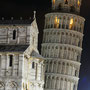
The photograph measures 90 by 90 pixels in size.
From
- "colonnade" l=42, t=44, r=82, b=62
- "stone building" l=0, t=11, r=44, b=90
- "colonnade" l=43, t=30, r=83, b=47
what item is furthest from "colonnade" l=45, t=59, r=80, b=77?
"stone building" l=0, t=11, r=44, b=90

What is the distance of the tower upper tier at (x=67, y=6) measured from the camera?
399 ft

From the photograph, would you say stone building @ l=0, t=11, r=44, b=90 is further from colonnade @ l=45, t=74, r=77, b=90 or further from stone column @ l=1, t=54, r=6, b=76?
colonnade @ l=45, t=74, r=77, b=90

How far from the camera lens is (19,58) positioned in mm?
83375

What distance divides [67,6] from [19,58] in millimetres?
41341

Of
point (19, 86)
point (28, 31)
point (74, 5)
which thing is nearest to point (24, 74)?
point (19, 86)

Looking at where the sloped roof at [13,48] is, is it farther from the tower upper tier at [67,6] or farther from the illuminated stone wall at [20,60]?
the tower upper tier at [67,6]

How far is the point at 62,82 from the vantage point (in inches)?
4626

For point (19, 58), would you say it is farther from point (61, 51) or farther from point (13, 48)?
point (61, 51)

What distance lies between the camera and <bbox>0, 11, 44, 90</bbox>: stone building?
83250mm

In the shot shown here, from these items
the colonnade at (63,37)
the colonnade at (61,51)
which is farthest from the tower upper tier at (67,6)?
the colonnade at (61,51)

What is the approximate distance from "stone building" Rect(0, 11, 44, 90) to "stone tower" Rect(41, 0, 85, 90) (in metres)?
27.3

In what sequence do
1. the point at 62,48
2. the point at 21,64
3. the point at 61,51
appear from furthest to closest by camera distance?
1. the point at 62,48
2. the point at 61,51
3. the point at 21,64

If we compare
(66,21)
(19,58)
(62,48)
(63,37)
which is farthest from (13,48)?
(66,21)

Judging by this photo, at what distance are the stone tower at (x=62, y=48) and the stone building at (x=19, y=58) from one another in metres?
27.3
